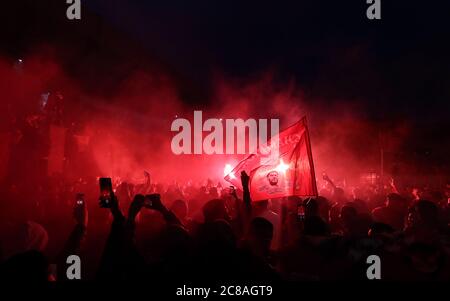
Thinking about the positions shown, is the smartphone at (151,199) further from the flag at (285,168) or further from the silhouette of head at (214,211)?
the flag at (285,168)

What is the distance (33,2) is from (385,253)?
36.1ft

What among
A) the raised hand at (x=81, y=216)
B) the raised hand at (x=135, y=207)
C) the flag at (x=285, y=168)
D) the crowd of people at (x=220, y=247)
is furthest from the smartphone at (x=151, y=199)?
the flag at (x=285, y=168)

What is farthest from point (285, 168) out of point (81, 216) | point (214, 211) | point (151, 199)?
point (81, 216)

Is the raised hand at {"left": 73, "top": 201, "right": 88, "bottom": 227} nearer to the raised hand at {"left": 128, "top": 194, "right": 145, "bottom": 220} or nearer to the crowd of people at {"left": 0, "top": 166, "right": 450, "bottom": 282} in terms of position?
the crowd of people at {"left": 0, "top": 166, "right": 450, "bottom": 282}

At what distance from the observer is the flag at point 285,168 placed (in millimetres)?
4863

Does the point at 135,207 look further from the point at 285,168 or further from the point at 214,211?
the point at 285,168

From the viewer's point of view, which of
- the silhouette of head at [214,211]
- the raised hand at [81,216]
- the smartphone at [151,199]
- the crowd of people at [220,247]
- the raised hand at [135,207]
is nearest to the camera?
the crowd of people at [220,247]

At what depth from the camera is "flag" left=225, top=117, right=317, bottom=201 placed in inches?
191

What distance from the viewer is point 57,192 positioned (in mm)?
7625

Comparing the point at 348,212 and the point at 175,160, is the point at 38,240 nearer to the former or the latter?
the point at 348,212

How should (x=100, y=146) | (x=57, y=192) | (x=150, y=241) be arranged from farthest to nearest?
(x=100, y=146), (x=57, y=192), (x=150, y=241)

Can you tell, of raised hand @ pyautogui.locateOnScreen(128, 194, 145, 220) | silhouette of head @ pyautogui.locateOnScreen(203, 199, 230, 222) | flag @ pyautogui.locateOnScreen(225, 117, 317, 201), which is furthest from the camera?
flag @ pyautogui.locateOnScreen(225, 117, 317, 201)

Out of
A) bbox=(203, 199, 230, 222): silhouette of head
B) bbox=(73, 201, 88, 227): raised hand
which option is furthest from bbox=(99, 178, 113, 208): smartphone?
bbox=(203, 199, 230, 222): silhouette of head
